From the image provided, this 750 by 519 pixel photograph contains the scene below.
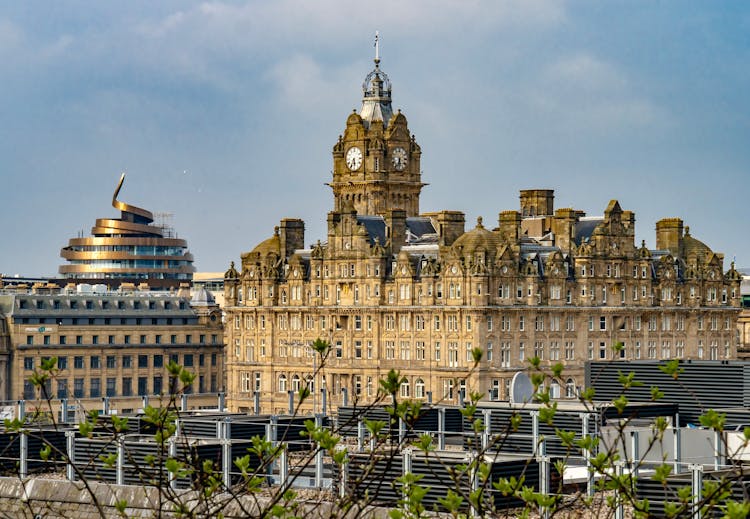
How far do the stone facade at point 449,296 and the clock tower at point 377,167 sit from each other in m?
0.17

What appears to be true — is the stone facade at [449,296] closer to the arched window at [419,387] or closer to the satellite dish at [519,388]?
the arched window at [419,387]

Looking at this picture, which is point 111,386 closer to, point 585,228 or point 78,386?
point 78,386

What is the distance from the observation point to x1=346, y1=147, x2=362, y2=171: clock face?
184375 mm

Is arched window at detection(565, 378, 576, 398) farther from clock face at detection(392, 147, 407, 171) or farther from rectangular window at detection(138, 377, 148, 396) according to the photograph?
rectangular window at detection(138, 377, 148, 396)

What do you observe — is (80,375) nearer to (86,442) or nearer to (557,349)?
(557,349)

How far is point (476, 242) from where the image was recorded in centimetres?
16038

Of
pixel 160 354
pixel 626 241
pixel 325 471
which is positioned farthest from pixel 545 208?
pixel 325 471

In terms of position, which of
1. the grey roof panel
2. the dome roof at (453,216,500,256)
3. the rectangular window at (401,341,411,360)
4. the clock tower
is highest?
the clock tower

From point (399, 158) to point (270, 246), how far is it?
48.5 feet

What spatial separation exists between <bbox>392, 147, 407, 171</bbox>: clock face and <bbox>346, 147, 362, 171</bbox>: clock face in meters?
2.96

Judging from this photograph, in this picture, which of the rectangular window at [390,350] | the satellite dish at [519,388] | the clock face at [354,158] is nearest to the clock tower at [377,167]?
the clock face at [354,158]

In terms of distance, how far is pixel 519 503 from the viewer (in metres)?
56.6

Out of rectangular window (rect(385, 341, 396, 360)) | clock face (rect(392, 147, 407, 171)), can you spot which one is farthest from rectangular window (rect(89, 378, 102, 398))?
rectangular window (rect(385, 341, 396, 360))

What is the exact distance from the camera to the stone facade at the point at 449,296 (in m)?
161
